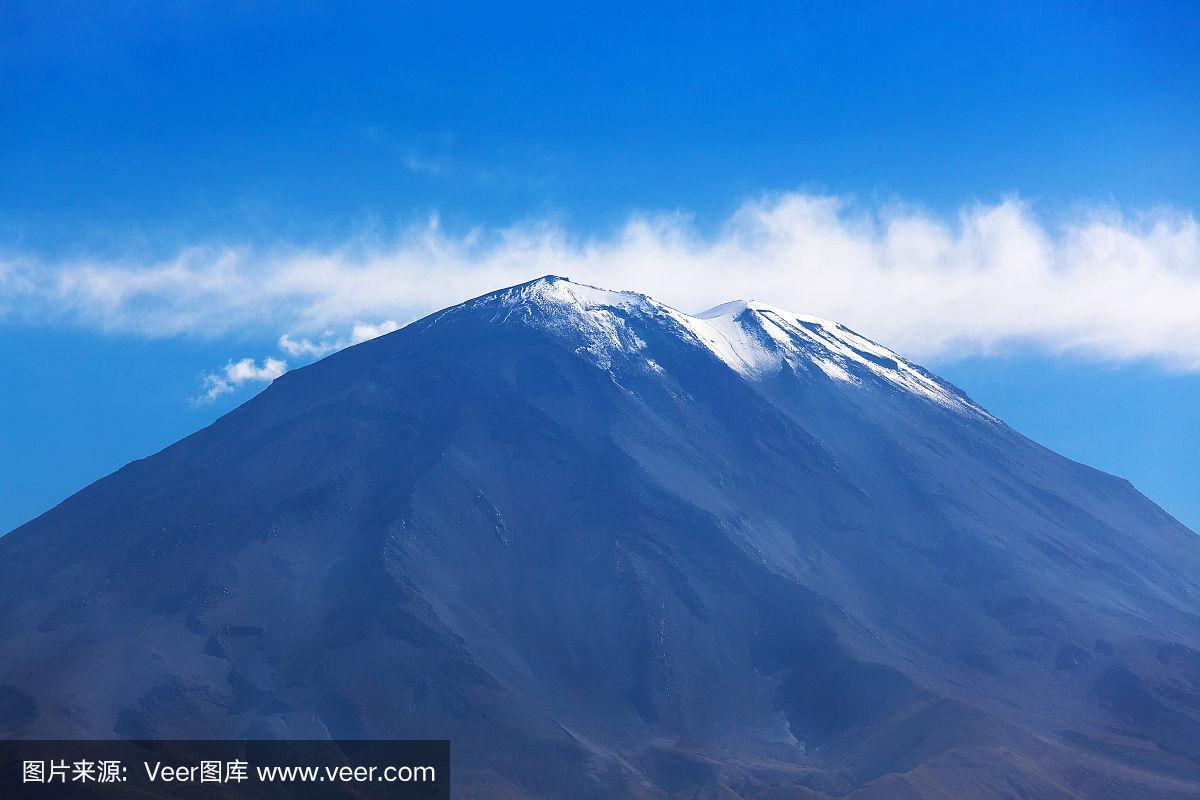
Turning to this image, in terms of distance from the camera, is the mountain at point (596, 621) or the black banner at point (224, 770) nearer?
the black banner at point (224, 770)

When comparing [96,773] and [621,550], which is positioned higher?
[621,550]

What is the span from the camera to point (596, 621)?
165 m

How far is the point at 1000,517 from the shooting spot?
198500 mm

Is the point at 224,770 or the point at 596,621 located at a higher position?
the point at 596,621

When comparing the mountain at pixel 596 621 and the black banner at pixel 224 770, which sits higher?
the mountain at pixel 596 621

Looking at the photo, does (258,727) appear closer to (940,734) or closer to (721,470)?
(940,734)

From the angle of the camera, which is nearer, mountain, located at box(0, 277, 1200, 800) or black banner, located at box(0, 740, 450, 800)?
black banner, located at box(0, 740, 450, 800)

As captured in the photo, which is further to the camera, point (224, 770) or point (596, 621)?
point (596, 621)

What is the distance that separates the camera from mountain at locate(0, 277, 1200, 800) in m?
137

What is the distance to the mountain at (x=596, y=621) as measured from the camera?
13712 centimetres

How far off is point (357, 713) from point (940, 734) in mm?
56801

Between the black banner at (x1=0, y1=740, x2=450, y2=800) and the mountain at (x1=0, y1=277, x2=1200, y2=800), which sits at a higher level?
the mountain at (x1=0, y1=277, x2=1200, y2=800)

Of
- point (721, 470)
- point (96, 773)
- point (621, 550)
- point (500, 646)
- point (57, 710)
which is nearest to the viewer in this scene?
point (96, 773)

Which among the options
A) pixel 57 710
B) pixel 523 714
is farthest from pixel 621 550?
pixel 57 710
